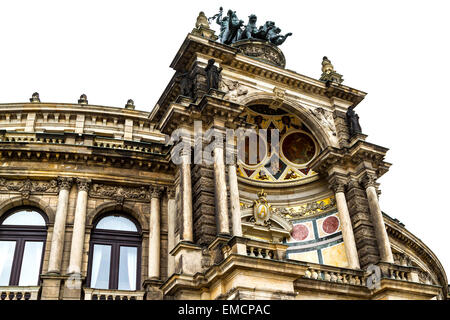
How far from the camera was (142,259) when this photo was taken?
21719 millimetres

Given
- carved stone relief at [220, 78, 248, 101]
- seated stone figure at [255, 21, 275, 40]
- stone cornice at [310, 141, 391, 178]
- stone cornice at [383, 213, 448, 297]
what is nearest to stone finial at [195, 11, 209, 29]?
carved stone relief at [220, 78, 248, 101]

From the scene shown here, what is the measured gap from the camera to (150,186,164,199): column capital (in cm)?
2289

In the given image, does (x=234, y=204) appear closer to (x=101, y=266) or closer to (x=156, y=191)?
(x=156, y=191)

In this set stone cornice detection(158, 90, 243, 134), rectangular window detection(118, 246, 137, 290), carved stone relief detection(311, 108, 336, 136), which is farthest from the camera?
carved stone relief detection(311, 108, 336, 136)

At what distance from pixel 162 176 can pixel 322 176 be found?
7350mm

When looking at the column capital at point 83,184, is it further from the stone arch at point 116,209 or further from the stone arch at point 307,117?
the stone arch at point 307,117

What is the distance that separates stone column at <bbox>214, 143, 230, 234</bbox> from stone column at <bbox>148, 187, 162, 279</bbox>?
411 centimetres

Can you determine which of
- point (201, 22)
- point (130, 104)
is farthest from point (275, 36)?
point (130, 104)

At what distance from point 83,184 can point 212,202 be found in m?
6.30

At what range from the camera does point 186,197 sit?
19.6m

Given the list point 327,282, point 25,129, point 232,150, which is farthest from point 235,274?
point 25,129

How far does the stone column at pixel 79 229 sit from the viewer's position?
2047 cm

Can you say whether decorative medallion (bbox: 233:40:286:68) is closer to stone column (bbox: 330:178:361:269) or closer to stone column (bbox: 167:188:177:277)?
stone column (bbox: 330:178:361:269)

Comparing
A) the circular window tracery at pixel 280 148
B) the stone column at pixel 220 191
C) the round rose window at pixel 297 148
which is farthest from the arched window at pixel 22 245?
the round rose window at pixel 297 148
